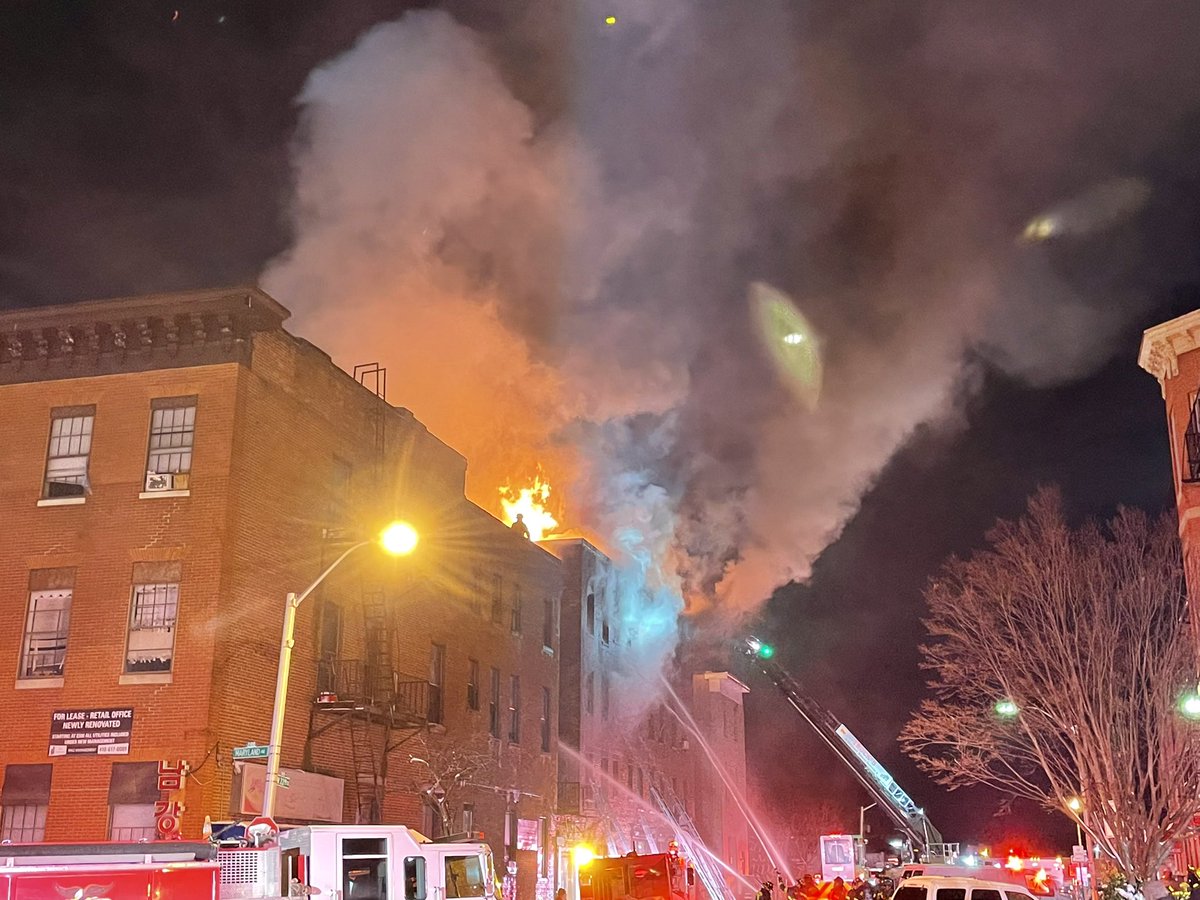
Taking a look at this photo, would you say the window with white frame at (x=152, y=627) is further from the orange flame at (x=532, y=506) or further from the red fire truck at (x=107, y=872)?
the orange flame at (x=532, y=506)

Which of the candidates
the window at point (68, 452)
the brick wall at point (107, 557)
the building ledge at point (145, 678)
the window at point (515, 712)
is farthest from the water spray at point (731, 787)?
the window at point (68, 452)

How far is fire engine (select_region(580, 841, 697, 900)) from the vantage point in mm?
23344

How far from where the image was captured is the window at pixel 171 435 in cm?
2281

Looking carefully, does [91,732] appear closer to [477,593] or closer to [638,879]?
[638,879]

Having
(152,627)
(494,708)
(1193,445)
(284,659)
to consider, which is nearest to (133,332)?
(152,627)

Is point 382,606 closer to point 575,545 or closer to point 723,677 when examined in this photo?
point 575,545

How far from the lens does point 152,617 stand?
21906 mm

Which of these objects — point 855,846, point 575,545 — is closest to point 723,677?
point 855,846

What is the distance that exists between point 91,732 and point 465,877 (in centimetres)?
1037

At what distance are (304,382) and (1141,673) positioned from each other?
61.5ft

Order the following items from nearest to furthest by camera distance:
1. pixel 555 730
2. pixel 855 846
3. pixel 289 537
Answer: pixel 289 537, pixel 555 730, pixel 855 846

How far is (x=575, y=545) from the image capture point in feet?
142

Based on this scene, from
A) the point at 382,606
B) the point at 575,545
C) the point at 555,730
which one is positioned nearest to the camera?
the point at 382,606

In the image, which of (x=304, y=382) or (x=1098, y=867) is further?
(x=1098, y=867)
